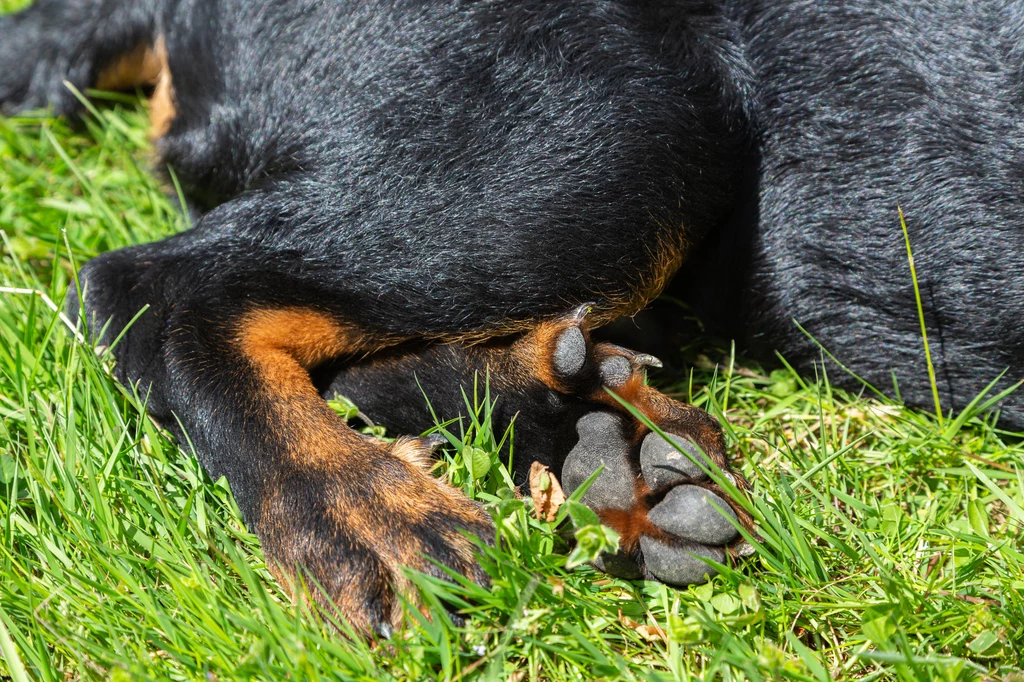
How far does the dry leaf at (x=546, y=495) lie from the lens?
6.31 ft

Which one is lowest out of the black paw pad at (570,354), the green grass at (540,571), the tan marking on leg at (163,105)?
the green grass at (540,571)

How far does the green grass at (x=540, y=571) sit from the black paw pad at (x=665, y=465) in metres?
0.16

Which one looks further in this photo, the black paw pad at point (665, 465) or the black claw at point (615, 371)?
the black claw at point (615, 371)

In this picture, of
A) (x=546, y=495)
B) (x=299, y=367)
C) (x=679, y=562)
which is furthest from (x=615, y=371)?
(x=299, y=367)

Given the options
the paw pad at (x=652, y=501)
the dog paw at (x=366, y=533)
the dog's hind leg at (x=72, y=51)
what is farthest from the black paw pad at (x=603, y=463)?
the dog's hind leg at (x=72, y=51)

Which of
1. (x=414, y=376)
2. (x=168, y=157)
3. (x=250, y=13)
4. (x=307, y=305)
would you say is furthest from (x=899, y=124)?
(x=168, y=157)

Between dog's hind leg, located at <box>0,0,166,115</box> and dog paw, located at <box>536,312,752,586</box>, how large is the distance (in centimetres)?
183

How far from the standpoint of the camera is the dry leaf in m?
1.92

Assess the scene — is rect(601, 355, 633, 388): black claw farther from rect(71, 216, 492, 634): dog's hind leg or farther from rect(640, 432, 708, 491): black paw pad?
rect(71, 216, 492, 634): dog's hind leg

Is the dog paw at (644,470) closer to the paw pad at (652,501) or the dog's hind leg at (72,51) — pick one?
the paw pad at (652,501)

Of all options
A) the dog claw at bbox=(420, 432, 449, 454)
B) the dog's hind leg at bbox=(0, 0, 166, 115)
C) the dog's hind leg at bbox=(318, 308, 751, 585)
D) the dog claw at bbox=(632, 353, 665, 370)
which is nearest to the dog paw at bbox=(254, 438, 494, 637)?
the dog claw at bbox=(420, 432, 449, 454)

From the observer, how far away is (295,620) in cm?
165

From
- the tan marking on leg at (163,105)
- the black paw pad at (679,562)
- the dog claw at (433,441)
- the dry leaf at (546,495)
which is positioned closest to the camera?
the black paw pad at (679,562)

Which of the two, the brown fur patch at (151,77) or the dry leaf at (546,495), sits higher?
the brown fur patch at (151,77)
